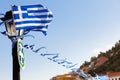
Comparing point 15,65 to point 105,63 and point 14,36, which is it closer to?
point 14,36

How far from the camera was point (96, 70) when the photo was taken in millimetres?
138125

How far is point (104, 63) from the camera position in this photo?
461 feet

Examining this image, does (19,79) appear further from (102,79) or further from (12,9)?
(102,79)

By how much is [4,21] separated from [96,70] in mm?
132145

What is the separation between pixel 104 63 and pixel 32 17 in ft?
441

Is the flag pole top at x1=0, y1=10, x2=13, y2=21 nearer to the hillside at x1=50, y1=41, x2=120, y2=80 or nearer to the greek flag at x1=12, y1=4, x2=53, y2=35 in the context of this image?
the greek flag at x1=12, y1=4, x2=53, y2=35

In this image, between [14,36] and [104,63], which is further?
[104,63]

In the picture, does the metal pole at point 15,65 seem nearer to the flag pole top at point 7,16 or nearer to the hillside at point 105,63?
the flag pole top at point 7,16

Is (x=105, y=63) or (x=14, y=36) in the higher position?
(x=105, y=63)

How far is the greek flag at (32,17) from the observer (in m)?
6.94

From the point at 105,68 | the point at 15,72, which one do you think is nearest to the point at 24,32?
the point at 15,72

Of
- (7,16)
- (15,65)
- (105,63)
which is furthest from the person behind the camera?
(105,63)

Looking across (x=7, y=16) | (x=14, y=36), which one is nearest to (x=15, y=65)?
(x=14, y=36)

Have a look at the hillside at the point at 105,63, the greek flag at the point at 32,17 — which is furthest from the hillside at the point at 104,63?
the greek flag at the point at 32,17
